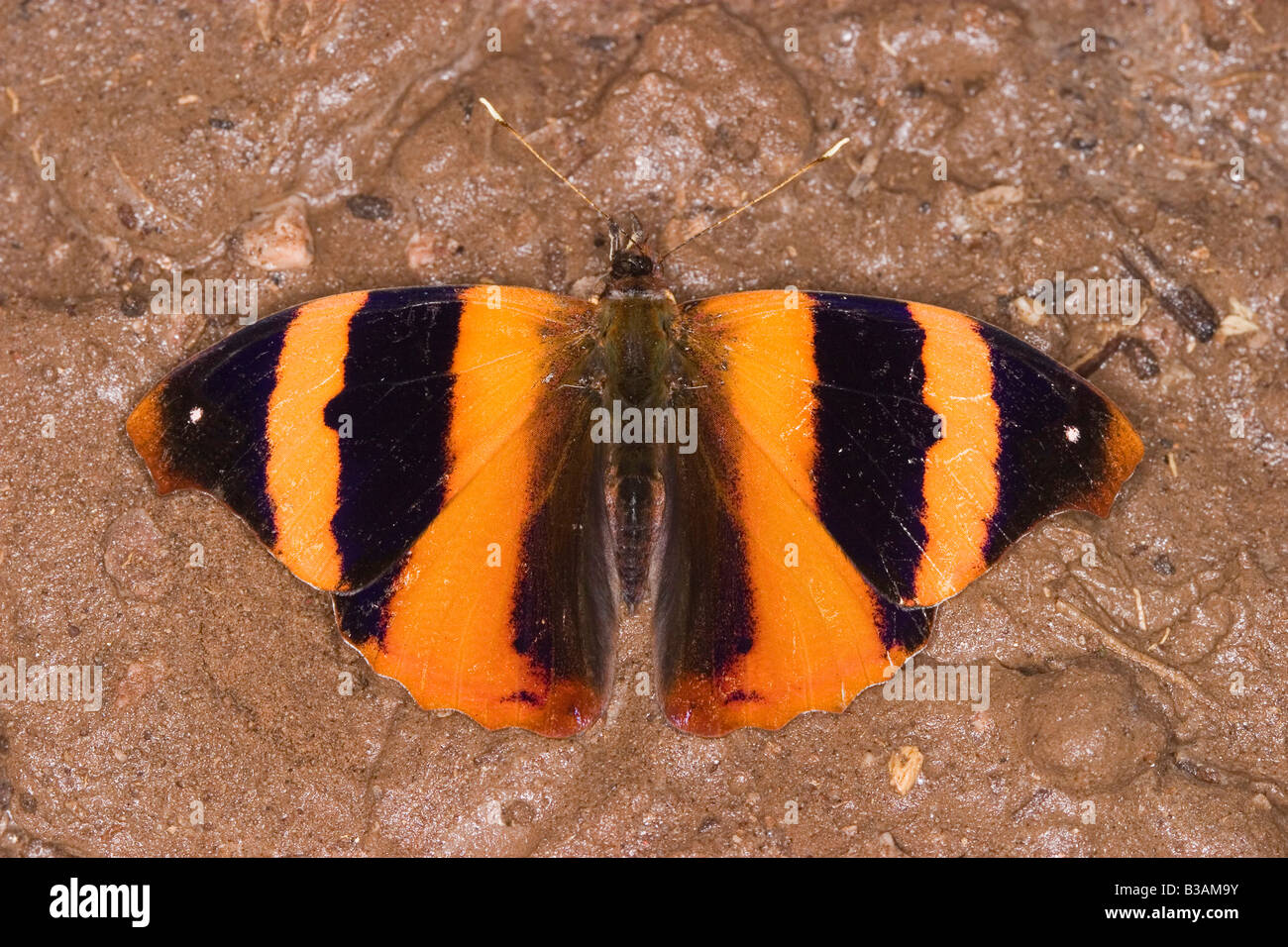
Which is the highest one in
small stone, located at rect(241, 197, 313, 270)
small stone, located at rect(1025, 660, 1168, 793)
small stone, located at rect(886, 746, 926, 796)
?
small stone, located at rect(241, 197, 313, 270)

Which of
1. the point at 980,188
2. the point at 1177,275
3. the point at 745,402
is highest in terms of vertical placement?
the point at 980,188

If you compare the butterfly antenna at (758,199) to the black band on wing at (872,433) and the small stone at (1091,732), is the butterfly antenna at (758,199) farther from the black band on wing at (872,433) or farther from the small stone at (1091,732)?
the small stone at (1091,732)

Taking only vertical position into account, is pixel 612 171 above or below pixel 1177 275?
above

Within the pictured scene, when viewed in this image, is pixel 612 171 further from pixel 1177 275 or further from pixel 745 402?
pixel 1177 275

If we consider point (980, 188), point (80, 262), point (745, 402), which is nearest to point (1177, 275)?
point (980, 188)

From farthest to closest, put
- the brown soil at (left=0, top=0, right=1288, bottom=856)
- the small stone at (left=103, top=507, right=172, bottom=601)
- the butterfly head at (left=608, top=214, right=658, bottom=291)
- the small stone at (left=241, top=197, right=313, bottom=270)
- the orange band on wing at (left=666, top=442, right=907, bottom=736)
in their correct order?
1. the small stone at (left=241, top=197, right=313, bottom=270)
2. the small stone at (left=103, top=507, right=172, bottom=601)
3. the brown soil at (left=0, top=0, right=1288, bottom=856)
4. the butterfly head at (left=608, top=214, right=658, bottom=291)
5. the orange band on wing at (left=666, top=442, right=907, bottom=736)

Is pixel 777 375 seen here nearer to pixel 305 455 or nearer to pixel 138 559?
pixel 305 455

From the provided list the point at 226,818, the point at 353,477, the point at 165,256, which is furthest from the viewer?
the point at 165,256

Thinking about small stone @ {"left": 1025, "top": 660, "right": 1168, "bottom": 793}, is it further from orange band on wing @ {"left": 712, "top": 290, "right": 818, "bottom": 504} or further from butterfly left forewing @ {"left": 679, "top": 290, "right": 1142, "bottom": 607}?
orange band on wing @ {"left": 712, "top": 290, "right": 818, "bottom": 504}

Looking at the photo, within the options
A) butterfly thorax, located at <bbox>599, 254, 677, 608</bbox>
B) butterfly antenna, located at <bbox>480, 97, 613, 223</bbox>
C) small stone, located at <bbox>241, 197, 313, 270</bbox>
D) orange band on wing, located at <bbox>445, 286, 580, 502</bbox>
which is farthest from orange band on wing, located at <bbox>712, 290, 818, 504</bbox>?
small stone, located at <bbox>241, 197, 313, 270</bbox>
